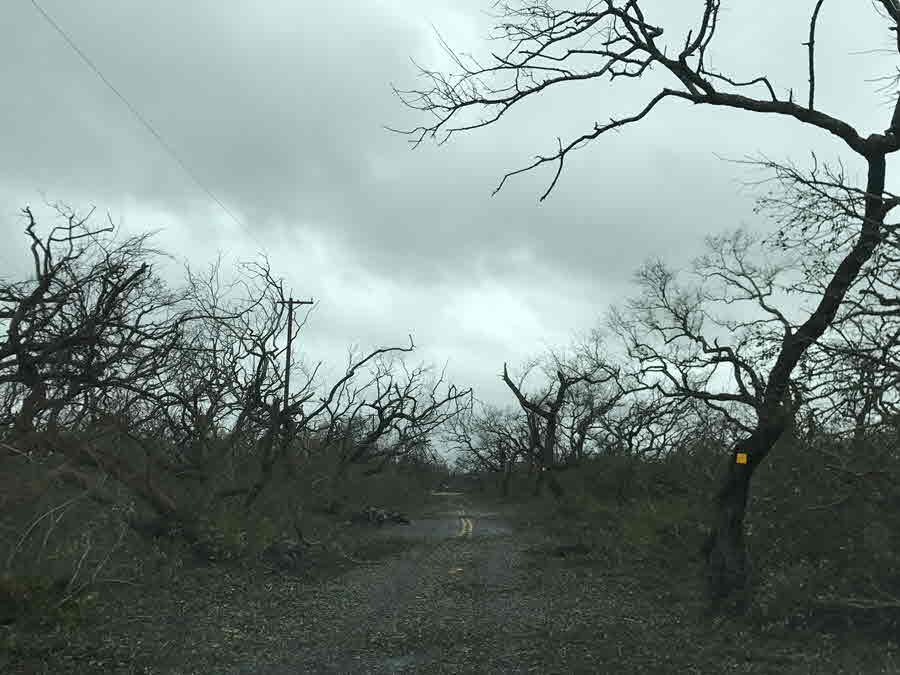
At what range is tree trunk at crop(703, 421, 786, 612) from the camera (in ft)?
31.8

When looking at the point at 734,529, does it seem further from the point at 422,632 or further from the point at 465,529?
the point at 465,529

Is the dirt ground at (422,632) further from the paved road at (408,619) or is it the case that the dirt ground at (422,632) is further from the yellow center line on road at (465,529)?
Answer: the yellow center line on road at (465,529)

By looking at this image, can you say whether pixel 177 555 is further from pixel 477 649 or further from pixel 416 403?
pixel 416 403

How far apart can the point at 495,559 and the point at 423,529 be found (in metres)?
9.19

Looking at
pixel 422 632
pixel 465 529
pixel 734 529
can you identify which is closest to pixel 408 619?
pixel 422 632

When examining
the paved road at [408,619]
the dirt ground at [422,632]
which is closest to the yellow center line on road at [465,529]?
the paved road at [408,619]

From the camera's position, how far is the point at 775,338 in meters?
9.12

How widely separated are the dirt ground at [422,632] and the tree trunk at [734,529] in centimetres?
52

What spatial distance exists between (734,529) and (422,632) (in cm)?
449

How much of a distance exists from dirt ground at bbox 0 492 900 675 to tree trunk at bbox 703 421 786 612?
522 millimetres

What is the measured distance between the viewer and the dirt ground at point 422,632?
7.26 m

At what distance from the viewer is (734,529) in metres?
10.0

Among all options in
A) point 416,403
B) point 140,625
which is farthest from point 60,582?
point 416,403

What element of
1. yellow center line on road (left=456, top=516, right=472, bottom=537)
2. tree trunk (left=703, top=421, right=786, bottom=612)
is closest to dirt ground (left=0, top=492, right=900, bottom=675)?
tree trunk (left=703, top=421, right=786, bottom=612)
